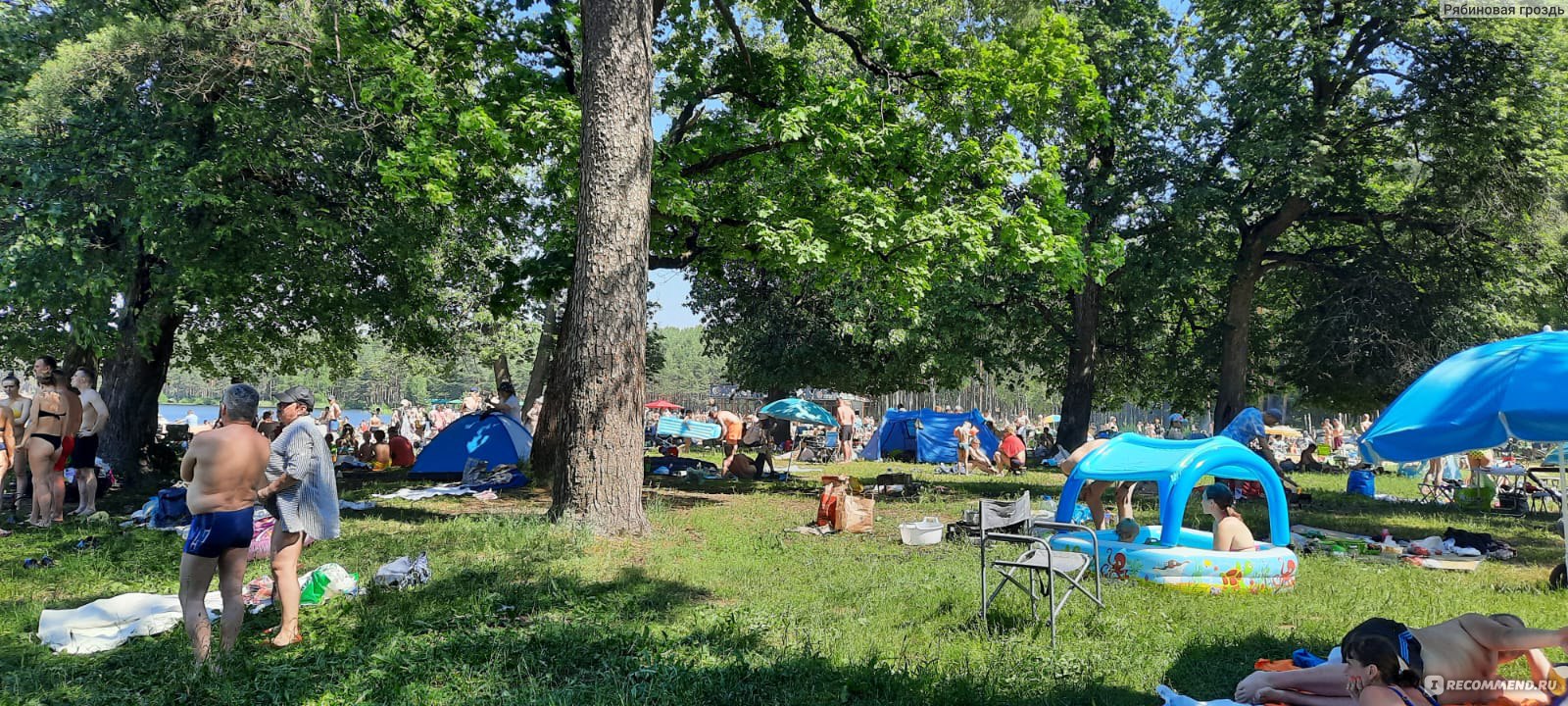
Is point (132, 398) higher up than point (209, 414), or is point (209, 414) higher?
point (132, 398)

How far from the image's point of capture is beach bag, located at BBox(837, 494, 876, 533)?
1073cm

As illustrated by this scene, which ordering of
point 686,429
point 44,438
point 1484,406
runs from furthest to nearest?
1. point 686,429
2. point 44,438
3. point 1484,406

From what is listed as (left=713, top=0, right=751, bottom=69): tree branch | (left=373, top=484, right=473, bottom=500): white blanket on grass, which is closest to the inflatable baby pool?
(left=713, top=0, right=751, bottom=69): tree branch

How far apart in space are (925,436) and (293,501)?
70.4ft

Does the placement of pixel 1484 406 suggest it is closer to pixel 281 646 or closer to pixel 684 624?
pixel 684 624

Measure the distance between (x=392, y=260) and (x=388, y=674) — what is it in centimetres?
1195

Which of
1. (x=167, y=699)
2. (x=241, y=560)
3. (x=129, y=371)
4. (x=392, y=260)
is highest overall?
(x=392, y=260)

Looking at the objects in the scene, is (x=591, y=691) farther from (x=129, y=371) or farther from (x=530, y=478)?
(x=129, y=371)

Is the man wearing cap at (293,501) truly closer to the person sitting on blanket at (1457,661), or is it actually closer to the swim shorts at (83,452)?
the person sitting on blanket at (1457,661)

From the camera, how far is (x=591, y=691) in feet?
15.1

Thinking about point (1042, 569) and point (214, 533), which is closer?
point (214, 533)

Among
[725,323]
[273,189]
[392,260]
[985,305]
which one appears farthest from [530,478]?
[725,323]

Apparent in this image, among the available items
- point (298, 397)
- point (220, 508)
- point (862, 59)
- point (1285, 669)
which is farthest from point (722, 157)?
point (1285, 669)

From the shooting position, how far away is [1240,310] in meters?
20.7
